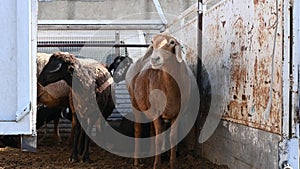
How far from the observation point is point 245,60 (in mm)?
5047

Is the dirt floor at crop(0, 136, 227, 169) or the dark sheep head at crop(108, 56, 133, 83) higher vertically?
the dark sheep head at crop(108, 56, 133, 83)

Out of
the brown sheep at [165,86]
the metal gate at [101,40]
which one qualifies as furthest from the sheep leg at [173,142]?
the metal gate at [101,40]

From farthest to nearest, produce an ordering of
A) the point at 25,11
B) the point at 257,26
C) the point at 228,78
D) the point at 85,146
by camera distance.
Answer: the point at 85,146
the point at 228,78
the point at 257,26
the point at 25,11

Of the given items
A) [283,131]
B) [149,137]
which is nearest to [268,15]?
[283,131]

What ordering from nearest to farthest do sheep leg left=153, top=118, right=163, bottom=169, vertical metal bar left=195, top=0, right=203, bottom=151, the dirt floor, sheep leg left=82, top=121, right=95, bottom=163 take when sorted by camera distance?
sheep leg left=153, top=118, right=163, bottom=169 < the dirt floor < sheep leg left=82, top=121, right=95, bottom=163 < vertical metal bar left=195, top=0, right=203, bottom=151

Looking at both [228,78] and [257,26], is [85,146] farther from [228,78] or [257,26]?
[257,26]

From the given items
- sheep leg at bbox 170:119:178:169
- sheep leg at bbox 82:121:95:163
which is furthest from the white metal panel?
sheep leg at bbox 82:121:95:163

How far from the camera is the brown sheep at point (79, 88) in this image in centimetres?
684

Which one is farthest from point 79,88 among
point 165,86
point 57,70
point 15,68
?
point 15,68

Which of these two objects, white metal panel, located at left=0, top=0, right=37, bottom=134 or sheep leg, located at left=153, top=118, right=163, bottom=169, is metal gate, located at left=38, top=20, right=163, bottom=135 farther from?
white metal panel, located at left=0, top=0, right=37, bottom=134

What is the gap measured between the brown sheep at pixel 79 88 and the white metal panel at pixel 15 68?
123 inches

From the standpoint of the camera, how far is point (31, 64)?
12.3 ft

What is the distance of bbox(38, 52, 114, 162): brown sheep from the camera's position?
6.84m

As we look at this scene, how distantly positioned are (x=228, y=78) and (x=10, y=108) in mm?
2712
